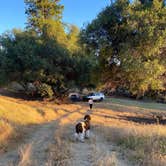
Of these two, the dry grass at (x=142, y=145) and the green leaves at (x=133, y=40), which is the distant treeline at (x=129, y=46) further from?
the dry grass at (x=142, y=145)

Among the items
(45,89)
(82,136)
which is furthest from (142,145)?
(45,89)

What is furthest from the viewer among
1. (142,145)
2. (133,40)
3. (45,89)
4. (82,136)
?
(45,89)

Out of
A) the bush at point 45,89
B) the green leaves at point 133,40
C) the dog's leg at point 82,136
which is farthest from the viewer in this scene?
the bush at point 45,89

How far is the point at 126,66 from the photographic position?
14.7 m

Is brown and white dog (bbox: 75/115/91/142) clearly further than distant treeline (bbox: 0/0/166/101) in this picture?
No

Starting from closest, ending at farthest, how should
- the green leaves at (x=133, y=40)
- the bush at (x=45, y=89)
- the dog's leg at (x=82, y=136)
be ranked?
the dog's leg at (x=82, y=136) < the green leaves at (x=133, y=40) < the bush at (x=45, y=89)

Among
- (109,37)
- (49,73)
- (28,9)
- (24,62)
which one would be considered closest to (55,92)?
(49,73)

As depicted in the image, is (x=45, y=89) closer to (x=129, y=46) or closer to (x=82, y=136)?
(x=129, y=46)

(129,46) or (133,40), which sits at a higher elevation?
(133,40)

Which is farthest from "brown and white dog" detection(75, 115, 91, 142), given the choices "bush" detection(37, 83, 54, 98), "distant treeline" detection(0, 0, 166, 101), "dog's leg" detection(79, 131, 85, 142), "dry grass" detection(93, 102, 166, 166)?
"bush" detection(37, 83, 54, 98)

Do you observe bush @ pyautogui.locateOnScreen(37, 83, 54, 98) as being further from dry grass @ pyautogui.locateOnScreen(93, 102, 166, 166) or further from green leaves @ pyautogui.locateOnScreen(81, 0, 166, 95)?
dry grass @ pyautogui.locateOnScreen(93, 102, 166, 166)

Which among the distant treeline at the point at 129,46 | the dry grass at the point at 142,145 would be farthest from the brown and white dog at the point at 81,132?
the distant treeline at the point at 129,46

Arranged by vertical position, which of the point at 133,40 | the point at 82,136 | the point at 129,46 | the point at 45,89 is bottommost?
the point at 82,136

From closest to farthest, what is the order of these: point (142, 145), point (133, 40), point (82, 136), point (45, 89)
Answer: point (142, 145) → point (82, 136) → point (133, 40) → point (45, 89)
